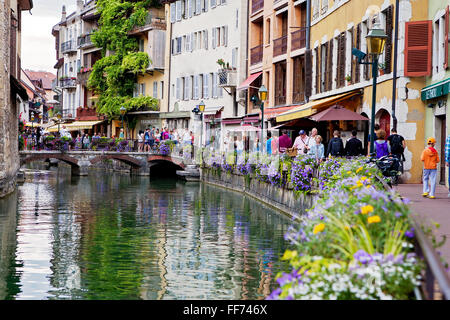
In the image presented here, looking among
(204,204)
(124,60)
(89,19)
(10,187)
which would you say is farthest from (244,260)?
(89,19)

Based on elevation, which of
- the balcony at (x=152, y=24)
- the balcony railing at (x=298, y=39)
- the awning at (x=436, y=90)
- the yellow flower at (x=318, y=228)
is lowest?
the yellow flower at (x=318, y=228)

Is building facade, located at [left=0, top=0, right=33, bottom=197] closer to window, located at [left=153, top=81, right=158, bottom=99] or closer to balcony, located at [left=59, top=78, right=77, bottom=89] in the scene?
window, located at [left=153, top=81, right=158, bottom=99]

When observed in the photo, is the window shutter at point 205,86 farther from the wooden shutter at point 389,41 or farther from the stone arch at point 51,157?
the wooden shutter at point 389,41

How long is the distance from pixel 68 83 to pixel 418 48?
207 ft

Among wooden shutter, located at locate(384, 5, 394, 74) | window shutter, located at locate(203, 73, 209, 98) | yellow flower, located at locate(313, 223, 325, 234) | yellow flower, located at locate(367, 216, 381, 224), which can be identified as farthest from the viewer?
window shutter, located at locate(203, 73, 209, 98)

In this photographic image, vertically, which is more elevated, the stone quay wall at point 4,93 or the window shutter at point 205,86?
the window shutter at point 205,86

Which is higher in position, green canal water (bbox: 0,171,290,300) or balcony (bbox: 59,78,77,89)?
balcony (bbox: 59,78,77,89)

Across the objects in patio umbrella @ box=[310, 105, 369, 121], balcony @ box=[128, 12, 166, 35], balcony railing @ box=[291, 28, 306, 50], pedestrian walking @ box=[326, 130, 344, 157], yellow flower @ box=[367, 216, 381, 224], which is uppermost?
balcony @ box=[128, 12, 166, 35]

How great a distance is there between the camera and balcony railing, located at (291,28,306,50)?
4028 cm

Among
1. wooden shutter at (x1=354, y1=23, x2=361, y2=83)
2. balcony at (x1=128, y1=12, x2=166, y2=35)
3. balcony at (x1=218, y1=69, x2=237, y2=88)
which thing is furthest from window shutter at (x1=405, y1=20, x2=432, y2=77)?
balcony at (x1=128, y1=12, x2=166, y2=35)

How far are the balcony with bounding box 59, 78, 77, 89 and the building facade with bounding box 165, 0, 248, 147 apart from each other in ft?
A: 72.4

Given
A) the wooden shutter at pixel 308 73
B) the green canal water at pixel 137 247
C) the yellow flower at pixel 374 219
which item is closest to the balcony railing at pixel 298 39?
the wooden shutter at pixel 308 73

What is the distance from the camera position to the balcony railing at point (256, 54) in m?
48.8

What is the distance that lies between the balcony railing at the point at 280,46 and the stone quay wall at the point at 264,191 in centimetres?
741
